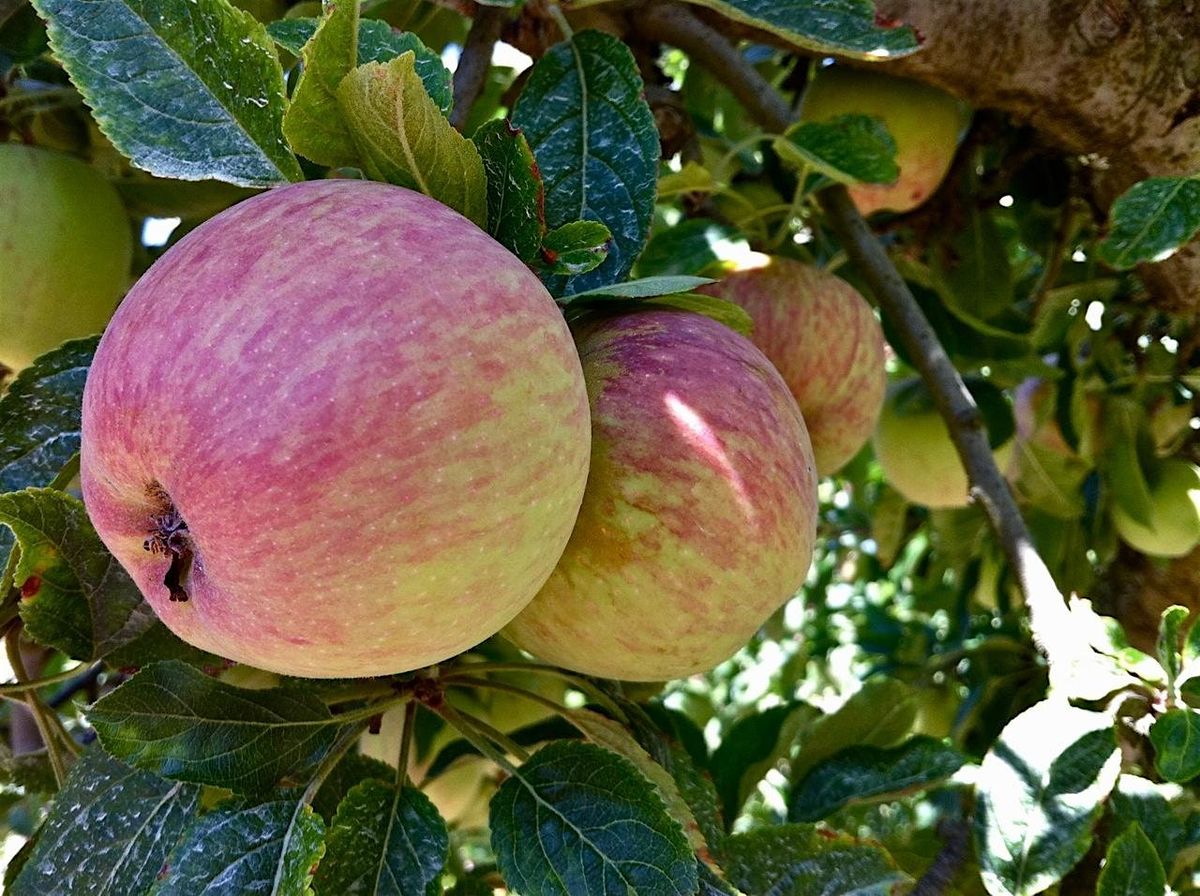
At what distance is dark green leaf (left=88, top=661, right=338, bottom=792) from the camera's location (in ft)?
2.93

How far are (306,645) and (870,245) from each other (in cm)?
106

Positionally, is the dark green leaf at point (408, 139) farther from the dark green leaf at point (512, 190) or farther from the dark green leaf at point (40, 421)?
the dark green leaf at point (40, 421)

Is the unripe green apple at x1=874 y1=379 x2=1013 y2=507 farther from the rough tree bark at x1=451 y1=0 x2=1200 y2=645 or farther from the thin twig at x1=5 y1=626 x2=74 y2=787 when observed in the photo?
the thin twig at x1=5 y1=626 x2=74 y2=787

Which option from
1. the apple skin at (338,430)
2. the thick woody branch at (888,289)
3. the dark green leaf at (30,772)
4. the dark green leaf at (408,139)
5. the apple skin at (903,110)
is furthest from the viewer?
the apple skin at (903,110)

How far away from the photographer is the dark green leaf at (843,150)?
50.9 inches

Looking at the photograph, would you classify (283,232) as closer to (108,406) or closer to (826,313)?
(108,406)

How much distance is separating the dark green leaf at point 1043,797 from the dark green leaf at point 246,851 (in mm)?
631

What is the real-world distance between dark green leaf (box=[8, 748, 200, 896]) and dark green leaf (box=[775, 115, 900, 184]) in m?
0.97

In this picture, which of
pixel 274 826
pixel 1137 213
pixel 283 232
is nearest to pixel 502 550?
pixel 283 232

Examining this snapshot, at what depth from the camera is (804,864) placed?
1.05 m

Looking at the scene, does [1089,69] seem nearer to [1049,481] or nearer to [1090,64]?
[1090,64]

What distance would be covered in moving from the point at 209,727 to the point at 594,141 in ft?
2.21

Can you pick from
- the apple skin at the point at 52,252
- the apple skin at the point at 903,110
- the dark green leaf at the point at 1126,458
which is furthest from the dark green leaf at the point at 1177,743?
the apple skin at the point at 52,252

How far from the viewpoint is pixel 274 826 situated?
0.91m
